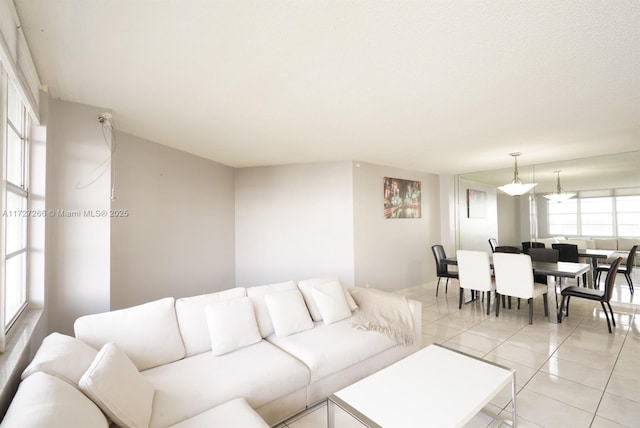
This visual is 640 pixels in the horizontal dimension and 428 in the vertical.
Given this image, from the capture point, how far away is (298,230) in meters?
4.89

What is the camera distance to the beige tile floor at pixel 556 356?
201 cm

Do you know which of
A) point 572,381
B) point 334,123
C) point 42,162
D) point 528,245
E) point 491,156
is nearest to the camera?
A: point 42,162

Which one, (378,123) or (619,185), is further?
(619,185)

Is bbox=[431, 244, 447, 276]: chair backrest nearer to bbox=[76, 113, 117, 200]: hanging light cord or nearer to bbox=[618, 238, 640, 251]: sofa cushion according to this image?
bbox=[618, 238, 640, 251]: sofa cushion

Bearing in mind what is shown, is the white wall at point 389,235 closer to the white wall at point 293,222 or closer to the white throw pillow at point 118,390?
the white wall at point 293,222

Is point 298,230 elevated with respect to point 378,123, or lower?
lower

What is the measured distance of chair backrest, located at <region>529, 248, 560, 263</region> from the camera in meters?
4.54

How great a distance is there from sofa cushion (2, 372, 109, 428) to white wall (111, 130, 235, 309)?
229 centimetres

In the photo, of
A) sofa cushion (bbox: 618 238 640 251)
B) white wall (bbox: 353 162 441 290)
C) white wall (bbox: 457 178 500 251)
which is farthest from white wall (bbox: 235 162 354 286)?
sofa cushion (bbox: 618 238 640 251)

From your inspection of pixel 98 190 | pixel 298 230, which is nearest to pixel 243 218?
pixel 298 230

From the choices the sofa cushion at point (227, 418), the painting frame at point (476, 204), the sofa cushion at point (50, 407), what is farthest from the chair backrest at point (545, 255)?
the sofa cushion at point (50, 407)

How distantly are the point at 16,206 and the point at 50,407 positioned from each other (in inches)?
62.3

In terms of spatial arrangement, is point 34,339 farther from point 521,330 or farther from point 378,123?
point 521,330

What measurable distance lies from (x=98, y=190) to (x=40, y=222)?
467 mm
